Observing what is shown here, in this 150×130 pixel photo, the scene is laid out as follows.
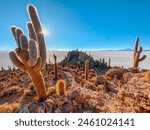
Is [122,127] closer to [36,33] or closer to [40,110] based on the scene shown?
[40,110]

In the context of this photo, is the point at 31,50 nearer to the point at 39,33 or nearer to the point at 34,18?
the point at 39,33

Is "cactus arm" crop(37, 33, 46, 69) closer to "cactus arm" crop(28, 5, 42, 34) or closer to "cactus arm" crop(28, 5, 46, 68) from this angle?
"cactus arm" crop(28, 5, 46, 68)

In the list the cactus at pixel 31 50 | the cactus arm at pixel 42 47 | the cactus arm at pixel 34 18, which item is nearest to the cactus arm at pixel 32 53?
the cactus at pixel 31 50

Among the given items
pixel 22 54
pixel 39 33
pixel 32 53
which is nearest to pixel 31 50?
pixel 32 53

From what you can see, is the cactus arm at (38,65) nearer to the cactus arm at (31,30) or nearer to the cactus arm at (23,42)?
the cactus arm at (23,42)

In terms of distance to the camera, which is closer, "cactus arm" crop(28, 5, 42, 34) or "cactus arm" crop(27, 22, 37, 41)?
"cactus arm" crop(28, 5, 42, 34)

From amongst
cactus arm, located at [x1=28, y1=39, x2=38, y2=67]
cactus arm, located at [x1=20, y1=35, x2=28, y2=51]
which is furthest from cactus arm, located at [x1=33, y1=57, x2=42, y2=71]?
cactus arm, located at [x1=20, y1=35, x2=28, y2=51]

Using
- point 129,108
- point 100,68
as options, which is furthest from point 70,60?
point 129,108

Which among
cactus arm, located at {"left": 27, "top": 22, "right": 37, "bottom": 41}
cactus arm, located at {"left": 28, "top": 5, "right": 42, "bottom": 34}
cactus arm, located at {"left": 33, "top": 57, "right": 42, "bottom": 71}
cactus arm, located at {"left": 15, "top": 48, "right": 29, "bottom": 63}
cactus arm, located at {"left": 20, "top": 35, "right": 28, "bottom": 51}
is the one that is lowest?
cactus arm, located at {"left": 33, "top": 57, "right": 42, "bottom": 71}
